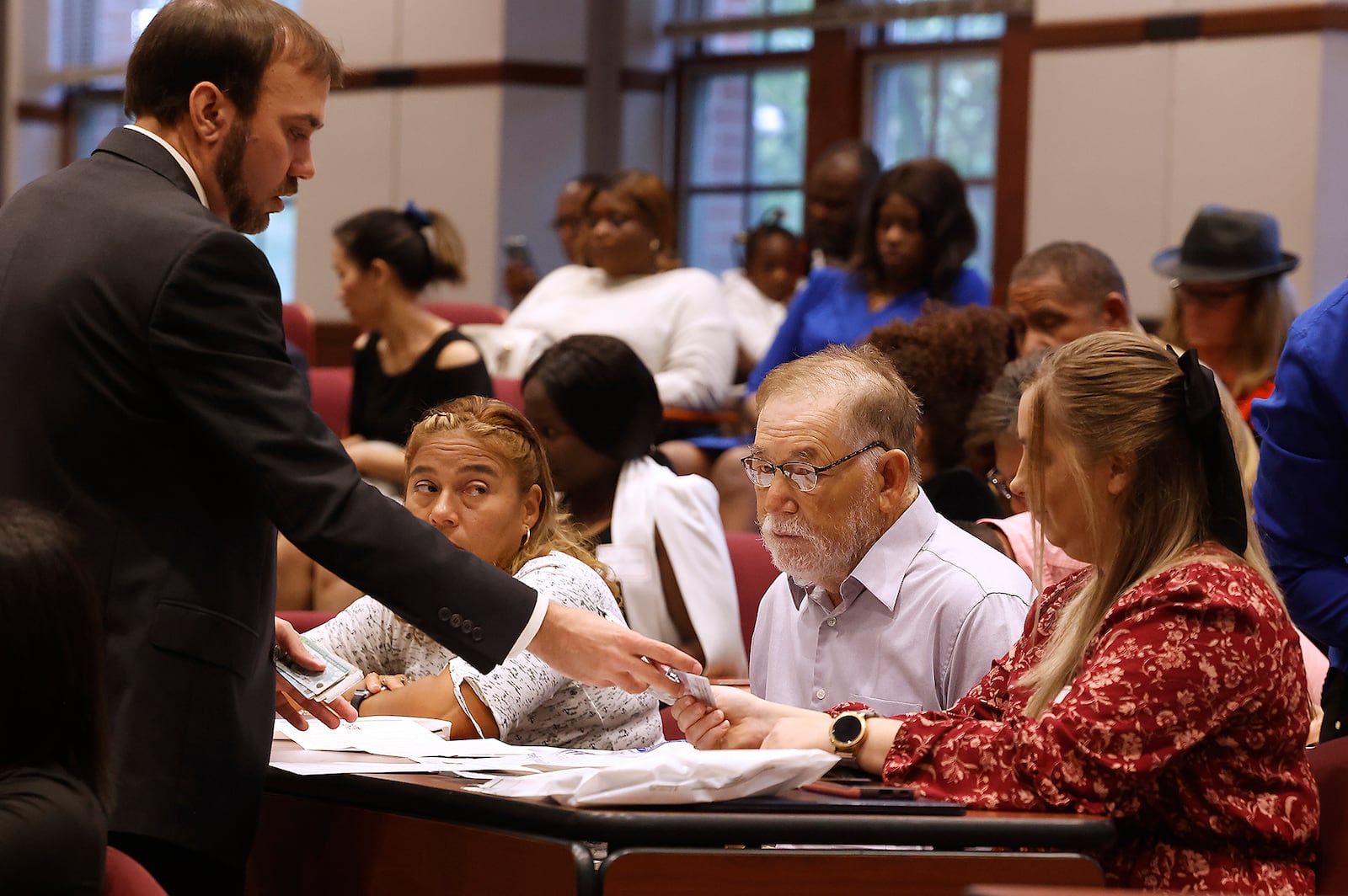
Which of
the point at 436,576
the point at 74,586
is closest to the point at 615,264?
the point at 436,576

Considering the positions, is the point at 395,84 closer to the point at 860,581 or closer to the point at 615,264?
the point at 615,264

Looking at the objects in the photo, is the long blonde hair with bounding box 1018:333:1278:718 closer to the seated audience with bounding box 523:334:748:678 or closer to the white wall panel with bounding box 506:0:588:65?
the seated audience with bounding box 523:334:748:678

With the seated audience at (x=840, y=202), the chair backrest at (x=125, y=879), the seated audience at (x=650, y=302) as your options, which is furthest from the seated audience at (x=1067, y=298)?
the chair backrest at (x=125, y=879)

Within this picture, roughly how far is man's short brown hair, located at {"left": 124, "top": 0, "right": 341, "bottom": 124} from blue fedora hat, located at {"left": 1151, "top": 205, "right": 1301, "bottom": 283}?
2.97 meters

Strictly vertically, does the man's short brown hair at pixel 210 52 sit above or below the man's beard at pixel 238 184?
above

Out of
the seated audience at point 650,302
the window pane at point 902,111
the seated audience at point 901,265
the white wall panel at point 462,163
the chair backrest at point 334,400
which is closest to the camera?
the seated audience at point 901,265

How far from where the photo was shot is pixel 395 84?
8930 millimetres

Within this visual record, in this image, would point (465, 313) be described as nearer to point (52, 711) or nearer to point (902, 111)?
point (902, 111)

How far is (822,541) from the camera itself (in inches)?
96.5

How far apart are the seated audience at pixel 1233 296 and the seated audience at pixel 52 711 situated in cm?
326

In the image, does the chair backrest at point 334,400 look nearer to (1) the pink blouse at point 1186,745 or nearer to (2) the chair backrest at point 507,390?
(2) the chair backrest at point 507,390

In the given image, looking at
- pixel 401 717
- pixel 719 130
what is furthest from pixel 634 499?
pixel 719 130

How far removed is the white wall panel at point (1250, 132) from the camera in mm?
6086

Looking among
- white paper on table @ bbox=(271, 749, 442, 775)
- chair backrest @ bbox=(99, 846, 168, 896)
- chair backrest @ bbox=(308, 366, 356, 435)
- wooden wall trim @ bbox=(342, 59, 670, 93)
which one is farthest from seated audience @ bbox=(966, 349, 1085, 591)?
wooden wall trim @ bbox=(342, 59, 670, 93)
